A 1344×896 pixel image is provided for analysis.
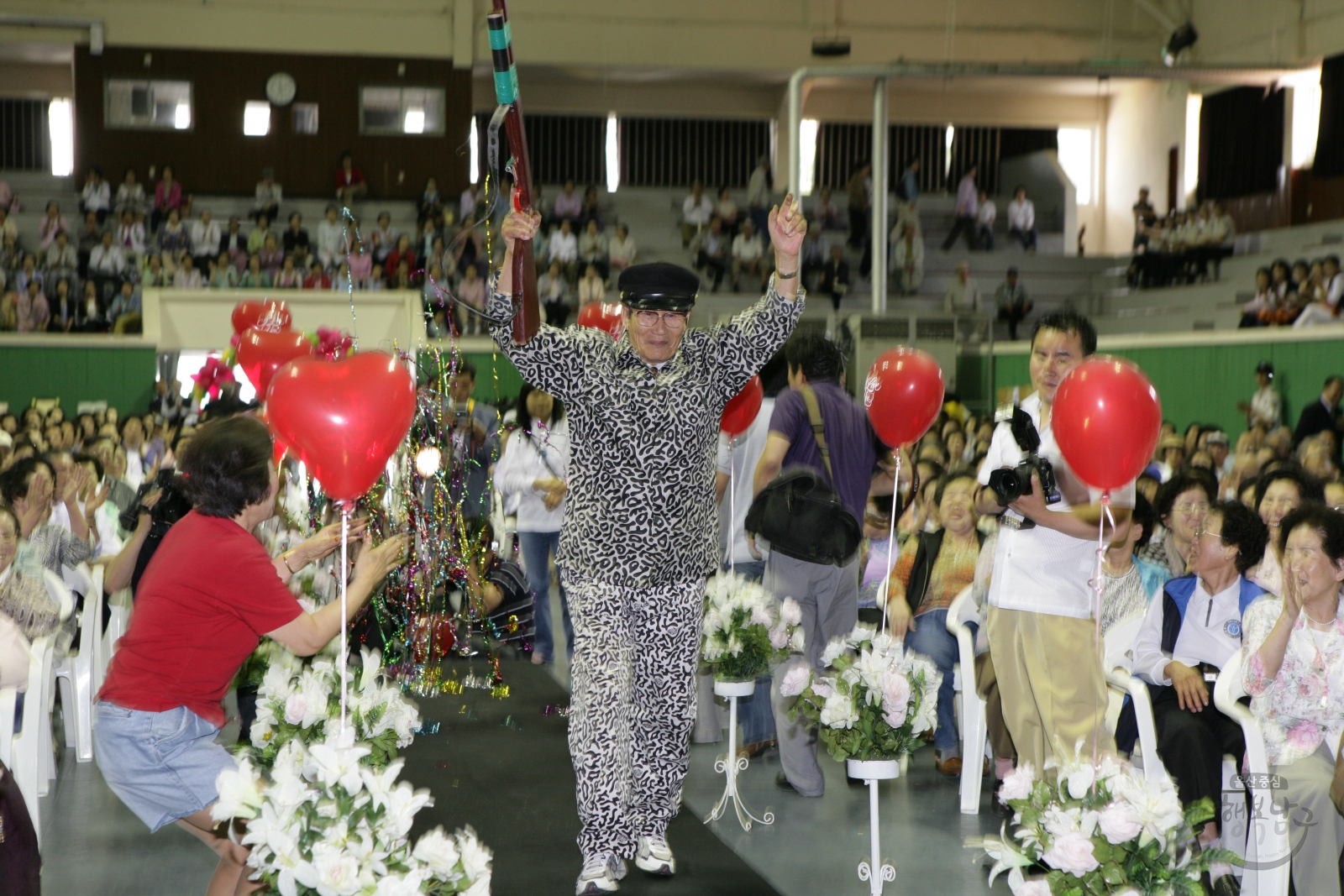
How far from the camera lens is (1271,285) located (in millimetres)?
13781

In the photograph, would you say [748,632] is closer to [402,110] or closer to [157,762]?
[157,762]

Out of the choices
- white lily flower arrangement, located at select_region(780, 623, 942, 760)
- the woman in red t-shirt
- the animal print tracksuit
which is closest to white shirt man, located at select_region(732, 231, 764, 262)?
white lily flower arrangement, located at select_region(780, 623, 942, 760)

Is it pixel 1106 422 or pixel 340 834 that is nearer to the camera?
pixel 340 834

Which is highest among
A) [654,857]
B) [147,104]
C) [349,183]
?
[147,104]

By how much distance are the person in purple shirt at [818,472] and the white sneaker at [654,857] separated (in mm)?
993

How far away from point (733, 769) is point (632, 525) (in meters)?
1.29

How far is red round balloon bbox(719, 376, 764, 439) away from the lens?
197 inches

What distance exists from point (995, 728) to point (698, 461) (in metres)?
1.52

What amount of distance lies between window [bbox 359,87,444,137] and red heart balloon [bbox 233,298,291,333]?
44.7 feet

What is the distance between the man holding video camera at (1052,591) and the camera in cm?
356

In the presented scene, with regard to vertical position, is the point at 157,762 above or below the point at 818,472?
below

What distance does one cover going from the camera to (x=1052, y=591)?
3.60 m

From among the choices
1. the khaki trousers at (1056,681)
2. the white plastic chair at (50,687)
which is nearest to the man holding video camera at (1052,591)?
the khaki trousers at (1056,681)

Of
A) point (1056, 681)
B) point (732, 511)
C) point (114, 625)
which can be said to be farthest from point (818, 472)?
point (114, 625)
